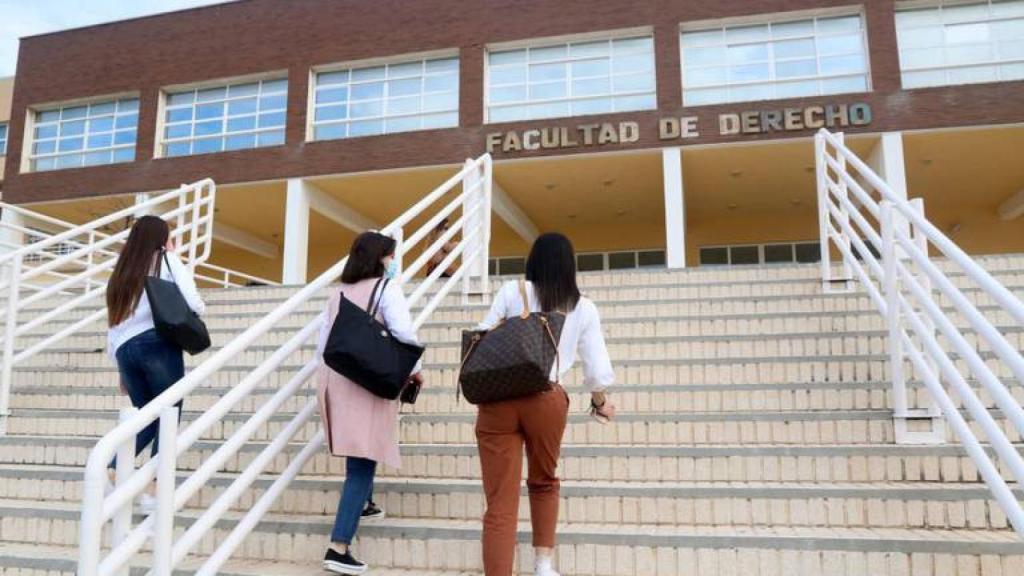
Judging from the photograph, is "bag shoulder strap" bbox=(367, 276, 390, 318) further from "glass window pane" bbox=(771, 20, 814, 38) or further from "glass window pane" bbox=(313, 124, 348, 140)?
"glass window pane" bbox=(313, 124, 348, 140)

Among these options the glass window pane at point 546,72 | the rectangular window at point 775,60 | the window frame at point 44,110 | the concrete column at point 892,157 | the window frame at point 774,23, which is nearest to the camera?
the concrete column at point 892,157

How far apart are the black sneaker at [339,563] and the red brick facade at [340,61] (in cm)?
1213

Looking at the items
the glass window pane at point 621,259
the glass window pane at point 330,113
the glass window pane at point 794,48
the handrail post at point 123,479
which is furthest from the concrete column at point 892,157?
the handrail post at point 123,479

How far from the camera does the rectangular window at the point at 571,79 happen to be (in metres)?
14.5

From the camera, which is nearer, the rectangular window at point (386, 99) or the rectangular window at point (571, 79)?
the rectangular window at point (571, 79)

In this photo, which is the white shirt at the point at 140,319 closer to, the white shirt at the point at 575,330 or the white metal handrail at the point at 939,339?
the white shirt at the point at 575,330

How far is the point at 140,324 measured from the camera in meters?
3.52

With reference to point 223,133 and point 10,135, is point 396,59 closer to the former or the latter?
point 223,133

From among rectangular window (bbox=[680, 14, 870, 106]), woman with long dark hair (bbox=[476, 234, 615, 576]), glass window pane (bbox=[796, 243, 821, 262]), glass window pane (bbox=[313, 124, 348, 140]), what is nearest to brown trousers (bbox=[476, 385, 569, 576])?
woman with long dark hair (bbox=[476, 234, 615, 576])

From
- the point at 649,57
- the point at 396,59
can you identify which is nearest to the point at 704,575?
the point at 649,57

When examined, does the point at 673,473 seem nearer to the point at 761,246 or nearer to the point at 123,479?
the point at 123,479

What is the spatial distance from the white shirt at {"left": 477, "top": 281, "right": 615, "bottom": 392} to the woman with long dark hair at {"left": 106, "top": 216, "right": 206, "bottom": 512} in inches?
71.1

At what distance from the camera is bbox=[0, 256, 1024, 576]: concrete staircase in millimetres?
2988

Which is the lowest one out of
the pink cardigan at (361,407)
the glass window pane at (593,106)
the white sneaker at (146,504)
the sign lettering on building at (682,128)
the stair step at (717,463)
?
the white sneaker at (146,504)
